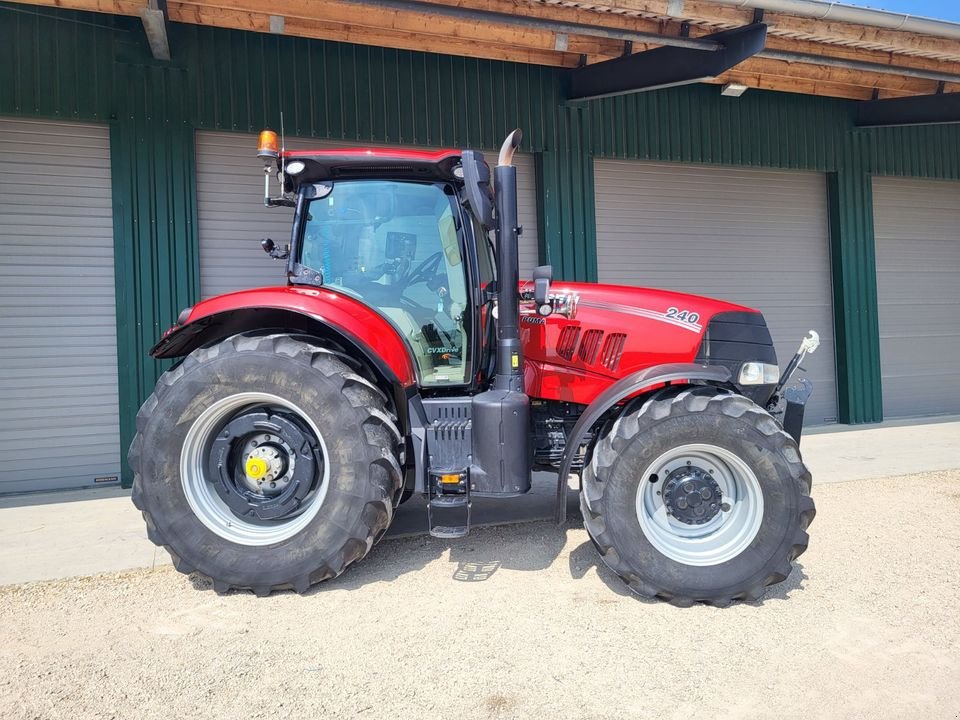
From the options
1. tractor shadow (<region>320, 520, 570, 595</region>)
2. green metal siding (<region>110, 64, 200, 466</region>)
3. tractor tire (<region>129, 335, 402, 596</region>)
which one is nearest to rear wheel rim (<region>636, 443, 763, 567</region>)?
tractor shadow (<region>320, 520, 570, 595</region>)

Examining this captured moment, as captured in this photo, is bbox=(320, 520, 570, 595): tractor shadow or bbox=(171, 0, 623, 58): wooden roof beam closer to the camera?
bbox=(320, 520, 570, 595): tractor shadow

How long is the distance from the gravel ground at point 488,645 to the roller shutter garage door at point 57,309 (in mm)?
3038

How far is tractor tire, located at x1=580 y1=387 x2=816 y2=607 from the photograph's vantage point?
3.05 meters

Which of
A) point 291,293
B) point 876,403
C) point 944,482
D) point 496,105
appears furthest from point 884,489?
point 496,105

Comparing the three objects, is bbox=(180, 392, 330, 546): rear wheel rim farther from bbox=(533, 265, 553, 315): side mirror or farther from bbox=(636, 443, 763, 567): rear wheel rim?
bbox=(636, 443, 763, 567): rear wheel rim

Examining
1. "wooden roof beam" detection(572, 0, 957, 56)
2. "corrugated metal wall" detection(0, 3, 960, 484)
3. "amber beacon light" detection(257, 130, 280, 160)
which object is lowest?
"amber beacon light" detection(257, 130, 280, 160)

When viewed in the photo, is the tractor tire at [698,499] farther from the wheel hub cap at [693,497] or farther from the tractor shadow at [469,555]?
the tractor shadow at [469,555]

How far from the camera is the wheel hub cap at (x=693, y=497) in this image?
322cm

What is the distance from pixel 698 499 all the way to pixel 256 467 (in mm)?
2388

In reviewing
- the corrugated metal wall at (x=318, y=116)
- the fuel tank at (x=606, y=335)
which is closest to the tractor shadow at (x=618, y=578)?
the fuel tank at (x=606, y=335)

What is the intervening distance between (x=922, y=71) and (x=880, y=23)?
4.99 feet

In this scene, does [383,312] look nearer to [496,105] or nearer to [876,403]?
[496,105]

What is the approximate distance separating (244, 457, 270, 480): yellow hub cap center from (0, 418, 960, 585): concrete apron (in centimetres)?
118

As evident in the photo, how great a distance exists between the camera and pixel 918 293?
980cm
